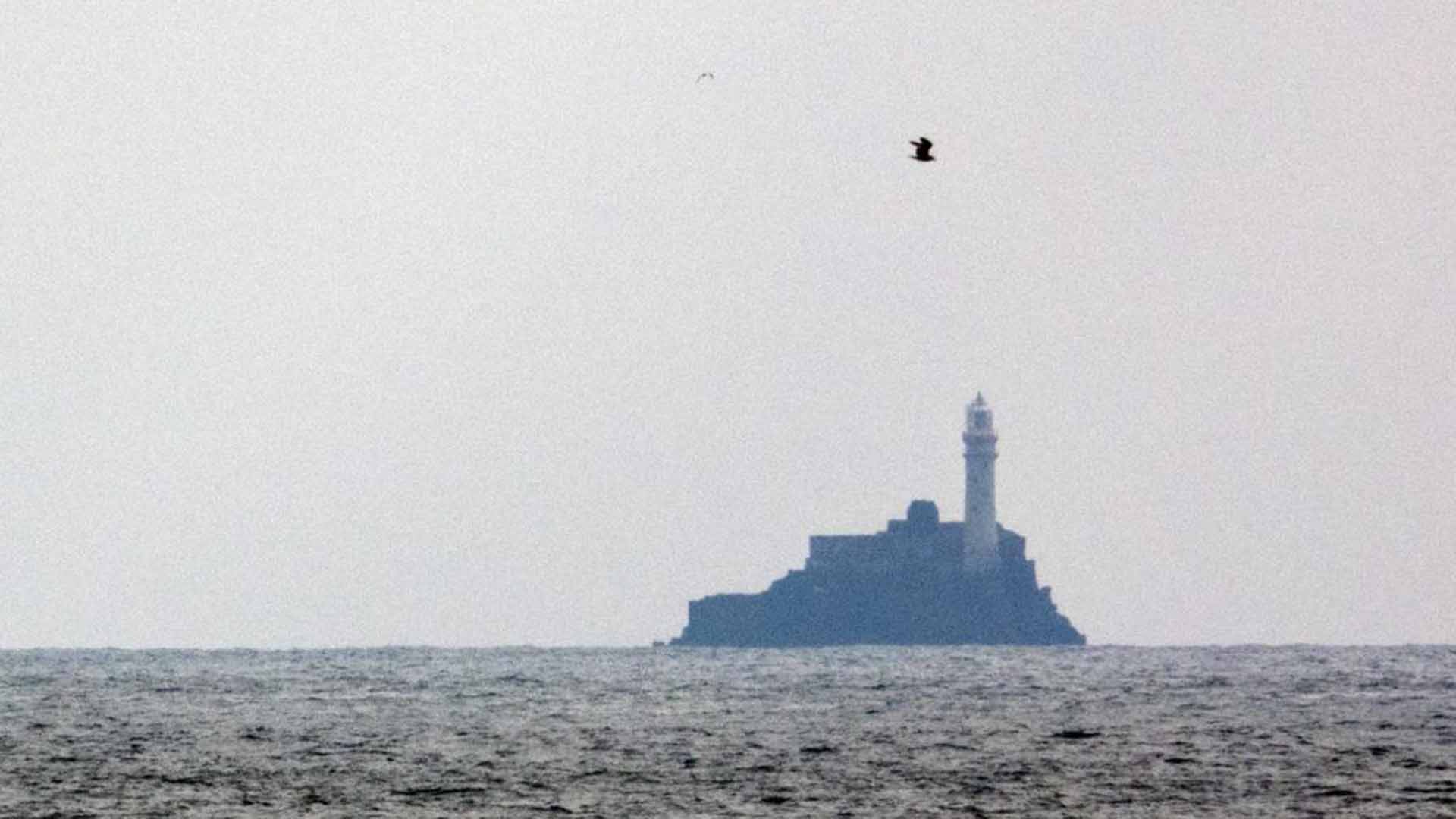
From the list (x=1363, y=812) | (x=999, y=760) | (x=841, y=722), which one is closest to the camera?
(x=1363, y=812)

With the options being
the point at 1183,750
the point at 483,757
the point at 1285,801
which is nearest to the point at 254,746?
the point at 483,757

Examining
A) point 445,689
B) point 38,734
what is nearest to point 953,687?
point 445,689

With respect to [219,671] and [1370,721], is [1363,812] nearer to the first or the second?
[1370,721]

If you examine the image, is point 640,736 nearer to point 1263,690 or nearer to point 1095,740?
point 1095,740

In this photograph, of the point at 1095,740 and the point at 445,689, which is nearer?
the point at 1095,740

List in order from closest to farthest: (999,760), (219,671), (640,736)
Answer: (999,760), (640,736), (219,671)

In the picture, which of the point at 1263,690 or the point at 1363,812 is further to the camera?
the point at 1263,690
